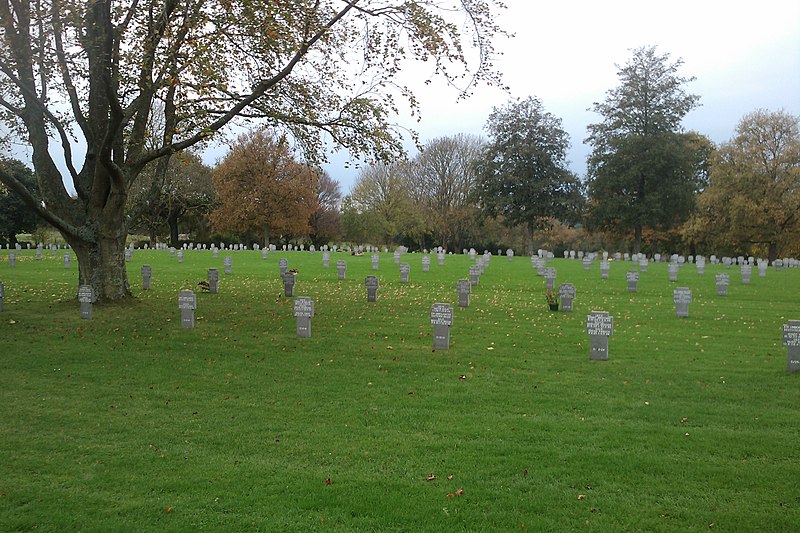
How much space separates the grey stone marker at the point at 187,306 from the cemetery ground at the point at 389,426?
0.53m

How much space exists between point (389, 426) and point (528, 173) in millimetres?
52041

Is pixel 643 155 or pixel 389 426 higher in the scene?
pixel 643 155

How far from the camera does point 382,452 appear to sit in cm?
605

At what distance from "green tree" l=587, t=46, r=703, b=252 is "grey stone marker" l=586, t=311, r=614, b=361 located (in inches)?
1654

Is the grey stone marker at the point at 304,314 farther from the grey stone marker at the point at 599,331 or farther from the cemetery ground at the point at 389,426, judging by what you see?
the grey stone marker at the point at 599,331

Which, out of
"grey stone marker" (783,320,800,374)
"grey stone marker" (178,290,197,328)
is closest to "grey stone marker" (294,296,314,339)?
"grey stone marker" (178,290,197,328)

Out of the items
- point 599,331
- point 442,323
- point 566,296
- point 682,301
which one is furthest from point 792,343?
point 566,296

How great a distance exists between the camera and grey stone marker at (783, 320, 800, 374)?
9172 millimetres

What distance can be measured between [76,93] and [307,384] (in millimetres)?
11033

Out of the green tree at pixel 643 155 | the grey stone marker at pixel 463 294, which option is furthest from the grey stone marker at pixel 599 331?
the green tree at pixel 643 155

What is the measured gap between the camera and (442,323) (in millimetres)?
11047

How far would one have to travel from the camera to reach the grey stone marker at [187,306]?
12.7m

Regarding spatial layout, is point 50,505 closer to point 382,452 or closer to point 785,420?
point 382,452

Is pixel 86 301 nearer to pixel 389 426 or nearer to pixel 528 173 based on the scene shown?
pixel 389 426
